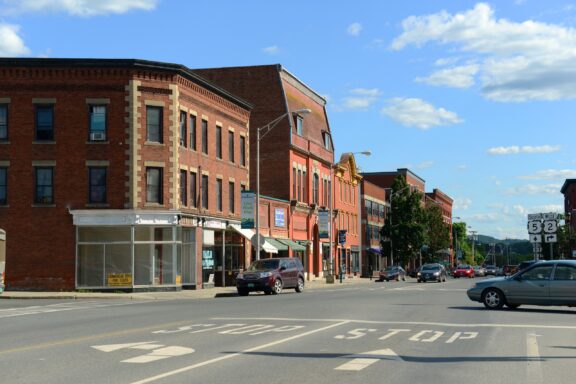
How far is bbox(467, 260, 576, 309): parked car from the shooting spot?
22.4m

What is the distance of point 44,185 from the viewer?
130ft

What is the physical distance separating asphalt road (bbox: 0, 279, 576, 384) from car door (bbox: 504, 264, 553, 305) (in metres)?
0.53

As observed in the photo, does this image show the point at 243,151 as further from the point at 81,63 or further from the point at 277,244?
the point at 81,63

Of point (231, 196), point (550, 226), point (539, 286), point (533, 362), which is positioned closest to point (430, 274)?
point (231, 196)

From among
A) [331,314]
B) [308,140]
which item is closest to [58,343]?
[331,314]

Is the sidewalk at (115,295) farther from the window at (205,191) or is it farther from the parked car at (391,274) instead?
the parked car at (391,274)

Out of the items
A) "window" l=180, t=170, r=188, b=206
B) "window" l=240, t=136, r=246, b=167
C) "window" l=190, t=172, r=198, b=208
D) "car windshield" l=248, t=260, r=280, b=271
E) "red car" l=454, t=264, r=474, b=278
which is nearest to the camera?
"car windshield" l=248, t=260, r=280, b=271

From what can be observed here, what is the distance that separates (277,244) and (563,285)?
35.3 meters

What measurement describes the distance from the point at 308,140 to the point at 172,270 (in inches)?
1107

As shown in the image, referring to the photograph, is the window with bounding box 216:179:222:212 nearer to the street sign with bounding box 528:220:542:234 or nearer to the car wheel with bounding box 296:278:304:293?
the car wheel with bounding box 296:278:304:293

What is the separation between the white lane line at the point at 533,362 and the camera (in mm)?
10336

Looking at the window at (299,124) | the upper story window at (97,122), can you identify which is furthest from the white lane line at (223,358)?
the window at (299,124)

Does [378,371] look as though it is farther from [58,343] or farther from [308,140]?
[308,140]

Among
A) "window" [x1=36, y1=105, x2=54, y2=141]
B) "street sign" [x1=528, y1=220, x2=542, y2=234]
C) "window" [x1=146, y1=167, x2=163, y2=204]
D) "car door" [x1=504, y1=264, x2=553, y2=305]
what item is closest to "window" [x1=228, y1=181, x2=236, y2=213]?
"window" [x1=146, y1=167, x2=163, y2=204]
